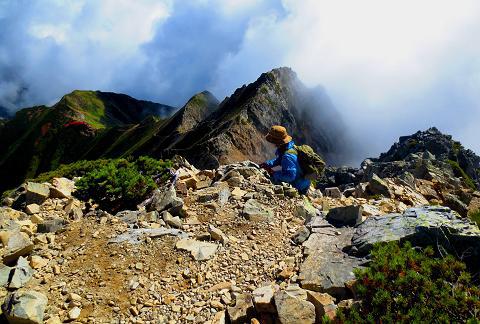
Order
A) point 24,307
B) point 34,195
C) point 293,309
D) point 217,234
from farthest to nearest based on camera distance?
point 34,195
point 217,234
point 24,307
point 293,309

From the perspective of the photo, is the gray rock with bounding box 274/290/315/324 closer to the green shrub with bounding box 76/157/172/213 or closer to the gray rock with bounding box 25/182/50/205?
the green shrub with bounding box 76/157/172/213

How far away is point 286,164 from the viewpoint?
16.0m

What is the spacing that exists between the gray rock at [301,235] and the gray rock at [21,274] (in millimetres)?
7306

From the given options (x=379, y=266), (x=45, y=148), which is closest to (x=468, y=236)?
(x=379, y=266)

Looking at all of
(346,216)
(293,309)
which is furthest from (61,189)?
(293,309)

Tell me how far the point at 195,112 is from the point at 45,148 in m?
82.3

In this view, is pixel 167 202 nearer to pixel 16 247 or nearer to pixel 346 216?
pixel 16 247

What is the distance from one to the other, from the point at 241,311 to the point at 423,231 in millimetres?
5145

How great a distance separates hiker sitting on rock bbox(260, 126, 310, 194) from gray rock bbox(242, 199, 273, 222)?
2.61 m

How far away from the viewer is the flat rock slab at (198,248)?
424 inches

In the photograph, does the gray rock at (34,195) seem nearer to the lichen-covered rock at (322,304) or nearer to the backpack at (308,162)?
the backpack at (308,162)

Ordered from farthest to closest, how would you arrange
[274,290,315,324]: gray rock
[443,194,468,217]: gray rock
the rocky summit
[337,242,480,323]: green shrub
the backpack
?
[443,194,468,217]: gray rock, the backpack, the rocky summit, [274,290,315,324]: gray rock, [337,242,480,323]: green shrub

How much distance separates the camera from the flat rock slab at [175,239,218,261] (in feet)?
35.4

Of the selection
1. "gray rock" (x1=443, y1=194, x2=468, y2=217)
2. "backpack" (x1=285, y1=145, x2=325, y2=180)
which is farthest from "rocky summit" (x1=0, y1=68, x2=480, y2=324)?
"gray rock" (x1=443, y1=194, x2=468, y2=217)
